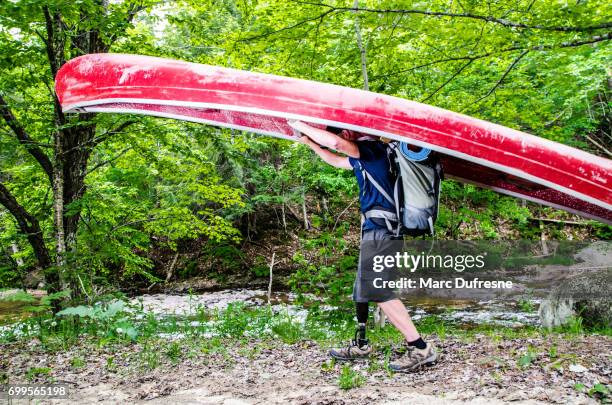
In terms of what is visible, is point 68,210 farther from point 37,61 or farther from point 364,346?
point 364,346

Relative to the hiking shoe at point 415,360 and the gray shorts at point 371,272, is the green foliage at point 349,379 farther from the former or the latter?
the gray shorts at point 371,272

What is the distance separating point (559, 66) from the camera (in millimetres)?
5773

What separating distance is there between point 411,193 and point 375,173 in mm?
275

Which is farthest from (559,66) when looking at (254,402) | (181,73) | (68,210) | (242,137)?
(68,210)

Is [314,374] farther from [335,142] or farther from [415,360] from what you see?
[335,142]

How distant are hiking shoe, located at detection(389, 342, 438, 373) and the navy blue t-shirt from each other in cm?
91

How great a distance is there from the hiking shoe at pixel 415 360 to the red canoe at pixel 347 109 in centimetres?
137

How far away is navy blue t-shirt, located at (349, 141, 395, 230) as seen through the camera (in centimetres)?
294

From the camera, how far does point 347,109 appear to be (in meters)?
3.08

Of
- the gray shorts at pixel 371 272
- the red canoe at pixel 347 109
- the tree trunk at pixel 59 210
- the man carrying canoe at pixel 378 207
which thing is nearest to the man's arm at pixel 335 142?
the man carrying canoe at pixel 378 207

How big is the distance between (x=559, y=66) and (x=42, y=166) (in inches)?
267

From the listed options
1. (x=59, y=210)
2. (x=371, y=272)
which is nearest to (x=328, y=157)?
(x=371, y=272)

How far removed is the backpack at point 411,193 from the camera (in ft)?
9.33

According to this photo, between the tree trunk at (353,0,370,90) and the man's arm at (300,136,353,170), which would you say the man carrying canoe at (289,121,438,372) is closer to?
the man's arm at (300,136,353,170)
